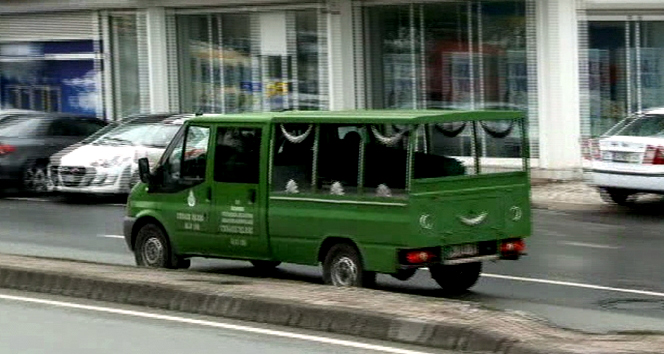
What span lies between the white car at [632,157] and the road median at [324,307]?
8.95 metres

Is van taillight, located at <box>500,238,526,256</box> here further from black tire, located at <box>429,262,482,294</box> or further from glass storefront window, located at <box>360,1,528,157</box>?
glass storefront window, located at <box>360,1,528,157</box>

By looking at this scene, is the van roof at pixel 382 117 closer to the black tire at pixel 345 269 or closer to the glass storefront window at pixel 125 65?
the black tire at pixel 345 269

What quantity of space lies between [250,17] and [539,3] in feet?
25.0

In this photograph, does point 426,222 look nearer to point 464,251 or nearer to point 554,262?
point 464,251

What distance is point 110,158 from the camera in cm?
2359

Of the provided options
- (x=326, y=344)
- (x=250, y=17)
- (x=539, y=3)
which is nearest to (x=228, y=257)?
(x=326, y=344)

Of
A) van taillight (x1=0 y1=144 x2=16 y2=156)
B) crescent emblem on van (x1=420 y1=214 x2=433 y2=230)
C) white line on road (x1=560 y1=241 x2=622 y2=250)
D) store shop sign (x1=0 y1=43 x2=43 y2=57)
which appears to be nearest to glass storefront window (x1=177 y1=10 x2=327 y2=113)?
store shop sign (x1=0 y1=43 x2=43 y2=57)

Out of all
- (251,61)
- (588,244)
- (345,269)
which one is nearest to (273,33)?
(251,61)

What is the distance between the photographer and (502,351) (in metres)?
9.38

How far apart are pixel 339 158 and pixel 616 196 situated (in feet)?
31.9

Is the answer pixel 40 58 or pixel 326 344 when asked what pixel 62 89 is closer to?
pixel 40 58

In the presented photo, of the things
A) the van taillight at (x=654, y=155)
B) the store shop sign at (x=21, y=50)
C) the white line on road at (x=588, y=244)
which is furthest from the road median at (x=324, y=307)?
the store shop sign at (x=21, y=50)

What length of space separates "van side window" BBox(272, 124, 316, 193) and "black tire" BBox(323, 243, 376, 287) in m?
0.67

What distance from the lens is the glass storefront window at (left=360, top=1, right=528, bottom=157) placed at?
2672 cm
